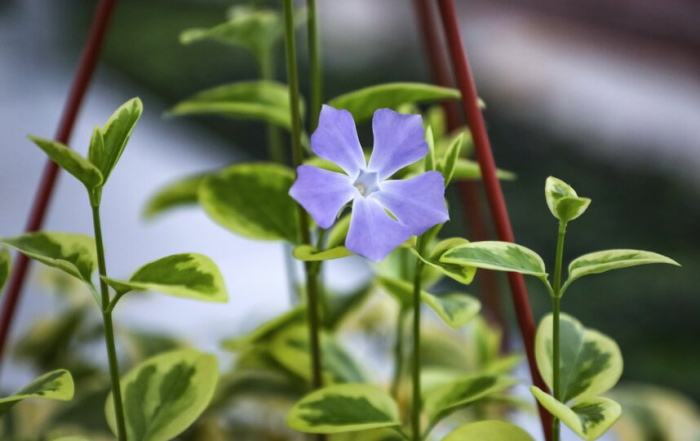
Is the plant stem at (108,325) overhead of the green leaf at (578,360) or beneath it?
overhead

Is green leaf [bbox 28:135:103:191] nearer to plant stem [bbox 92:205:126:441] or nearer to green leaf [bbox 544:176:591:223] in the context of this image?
plant stem [bbox 92:205:126:441]

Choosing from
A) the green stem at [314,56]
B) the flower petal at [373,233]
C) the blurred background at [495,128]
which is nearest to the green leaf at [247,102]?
the green stem at [314,56]

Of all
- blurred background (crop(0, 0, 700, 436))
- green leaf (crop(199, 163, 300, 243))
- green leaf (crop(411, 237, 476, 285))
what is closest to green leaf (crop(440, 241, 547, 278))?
green leaf (crop(411, 237, 476, 285))

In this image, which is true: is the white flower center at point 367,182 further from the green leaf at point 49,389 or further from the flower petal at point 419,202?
the green leaf at point 49,389

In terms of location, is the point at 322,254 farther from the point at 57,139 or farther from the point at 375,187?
the point at 57,139

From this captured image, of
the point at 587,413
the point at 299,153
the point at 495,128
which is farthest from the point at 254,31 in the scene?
the point at 495,128
